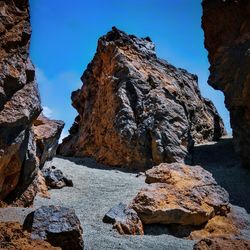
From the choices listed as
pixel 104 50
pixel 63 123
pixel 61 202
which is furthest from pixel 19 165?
pixel 104 50

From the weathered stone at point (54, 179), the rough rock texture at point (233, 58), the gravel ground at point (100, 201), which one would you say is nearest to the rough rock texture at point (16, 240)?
the gravel ground at point (100, 201)

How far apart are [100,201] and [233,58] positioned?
1313 centimetres

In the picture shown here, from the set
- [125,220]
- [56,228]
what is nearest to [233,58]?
[125,220]

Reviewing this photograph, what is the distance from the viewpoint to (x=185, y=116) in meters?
27.1

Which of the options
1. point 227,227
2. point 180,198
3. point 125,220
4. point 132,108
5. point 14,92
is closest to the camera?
point 14,92

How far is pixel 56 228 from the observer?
8.00 meters

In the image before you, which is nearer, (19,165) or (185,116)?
(19,165)

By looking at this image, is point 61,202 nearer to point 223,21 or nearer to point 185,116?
point 185,116

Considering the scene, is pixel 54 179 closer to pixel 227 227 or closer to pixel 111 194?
pixel 111 194

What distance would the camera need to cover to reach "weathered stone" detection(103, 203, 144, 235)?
11.3 m

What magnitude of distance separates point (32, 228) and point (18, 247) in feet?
3.83

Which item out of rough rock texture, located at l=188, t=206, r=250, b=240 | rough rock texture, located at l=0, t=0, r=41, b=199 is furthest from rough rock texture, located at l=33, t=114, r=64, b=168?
rough rock texture, located at l=188, t=206, r=250, b=240

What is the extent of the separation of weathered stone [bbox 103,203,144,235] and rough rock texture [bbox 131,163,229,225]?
449mm

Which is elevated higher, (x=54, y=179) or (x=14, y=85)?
(x=14, y=85)
